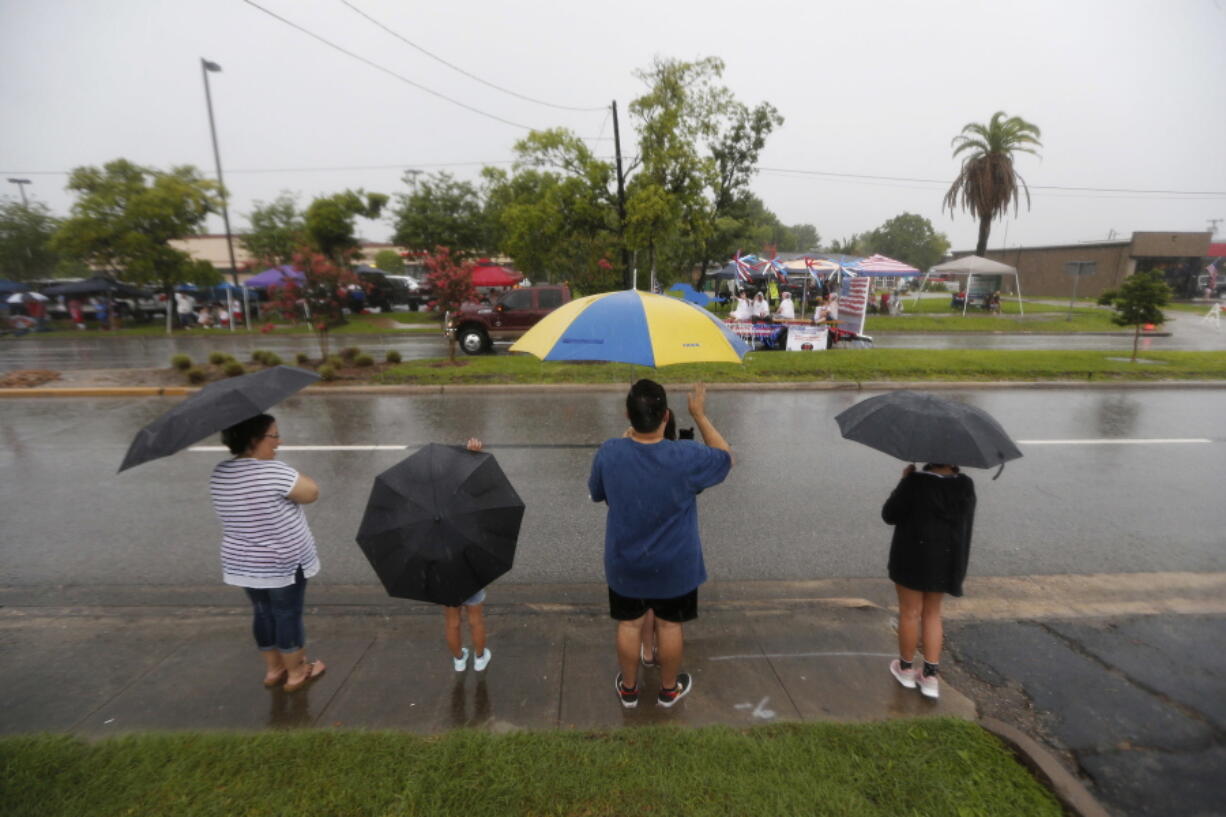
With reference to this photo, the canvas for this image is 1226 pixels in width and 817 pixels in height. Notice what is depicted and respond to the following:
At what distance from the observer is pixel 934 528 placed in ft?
9.50

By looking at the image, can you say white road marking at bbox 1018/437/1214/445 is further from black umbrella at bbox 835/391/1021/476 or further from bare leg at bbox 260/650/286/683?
bare leg at bbox 260/650/286/683

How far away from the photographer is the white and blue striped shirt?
2779 millimetres

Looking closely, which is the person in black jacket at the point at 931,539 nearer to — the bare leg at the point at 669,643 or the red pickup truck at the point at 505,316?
the bare leg at the point at 669,643

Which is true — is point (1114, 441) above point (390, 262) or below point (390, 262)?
below

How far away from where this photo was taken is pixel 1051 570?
4.57 metres

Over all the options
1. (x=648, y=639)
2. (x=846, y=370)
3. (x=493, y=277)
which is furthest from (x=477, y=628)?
(x=493, y=277)

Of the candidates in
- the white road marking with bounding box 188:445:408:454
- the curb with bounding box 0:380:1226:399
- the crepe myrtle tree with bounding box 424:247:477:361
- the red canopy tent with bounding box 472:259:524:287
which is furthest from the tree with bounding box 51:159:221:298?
the white road marking with bounding box 188:445:408:454

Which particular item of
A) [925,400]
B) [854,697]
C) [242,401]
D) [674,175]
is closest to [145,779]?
[242,401]

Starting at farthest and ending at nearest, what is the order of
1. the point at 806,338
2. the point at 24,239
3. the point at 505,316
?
the point at 24,239
the point at 505,316
the point at 806,338

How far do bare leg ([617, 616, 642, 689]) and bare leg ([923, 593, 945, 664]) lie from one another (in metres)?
1.55

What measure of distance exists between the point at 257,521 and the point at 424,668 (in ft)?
4.15

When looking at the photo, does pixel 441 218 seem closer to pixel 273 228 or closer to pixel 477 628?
pixel 273 228

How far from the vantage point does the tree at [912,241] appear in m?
84.2

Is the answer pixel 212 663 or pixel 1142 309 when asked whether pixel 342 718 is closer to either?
pixel 212 663
